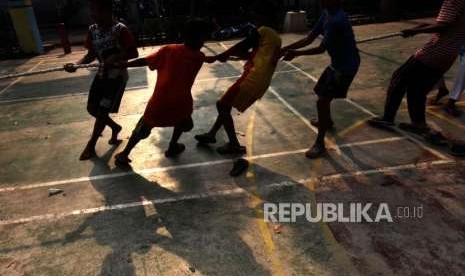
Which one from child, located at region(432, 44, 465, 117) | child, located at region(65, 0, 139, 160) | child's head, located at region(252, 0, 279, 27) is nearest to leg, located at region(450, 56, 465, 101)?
child, located at region(432, 44, 465, 117)

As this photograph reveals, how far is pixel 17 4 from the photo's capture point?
1478cm

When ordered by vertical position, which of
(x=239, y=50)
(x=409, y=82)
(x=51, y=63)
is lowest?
(x=51, y=63)

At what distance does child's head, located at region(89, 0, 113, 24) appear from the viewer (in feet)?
16.4

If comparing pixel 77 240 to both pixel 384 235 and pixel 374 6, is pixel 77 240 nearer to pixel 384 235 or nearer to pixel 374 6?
pixel 384 235

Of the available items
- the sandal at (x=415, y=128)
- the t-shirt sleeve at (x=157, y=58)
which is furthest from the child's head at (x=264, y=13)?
the sandal at (x=415, y=128)

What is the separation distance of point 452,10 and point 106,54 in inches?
173

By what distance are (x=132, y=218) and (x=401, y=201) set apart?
2808mm

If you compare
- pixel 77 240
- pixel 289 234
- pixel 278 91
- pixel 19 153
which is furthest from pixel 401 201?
pixel 19 153

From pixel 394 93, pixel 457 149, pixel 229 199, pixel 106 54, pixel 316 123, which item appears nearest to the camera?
pixel 229 199

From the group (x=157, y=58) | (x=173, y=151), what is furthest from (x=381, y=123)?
(x=157, y=58)

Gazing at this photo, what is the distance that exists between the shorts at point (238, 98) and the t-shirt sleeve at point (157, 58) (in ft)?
3.13

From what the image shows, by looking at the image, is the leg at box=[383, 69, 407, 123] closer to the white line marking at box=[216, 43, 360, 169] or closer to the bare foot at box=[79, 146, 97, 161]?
the white line marking at box=[216, 43, 360, 169]

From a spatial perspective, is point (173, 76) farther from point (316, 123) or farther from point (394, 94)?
point (394, 94)

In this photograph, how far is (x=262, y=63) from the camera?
5.07 meters
